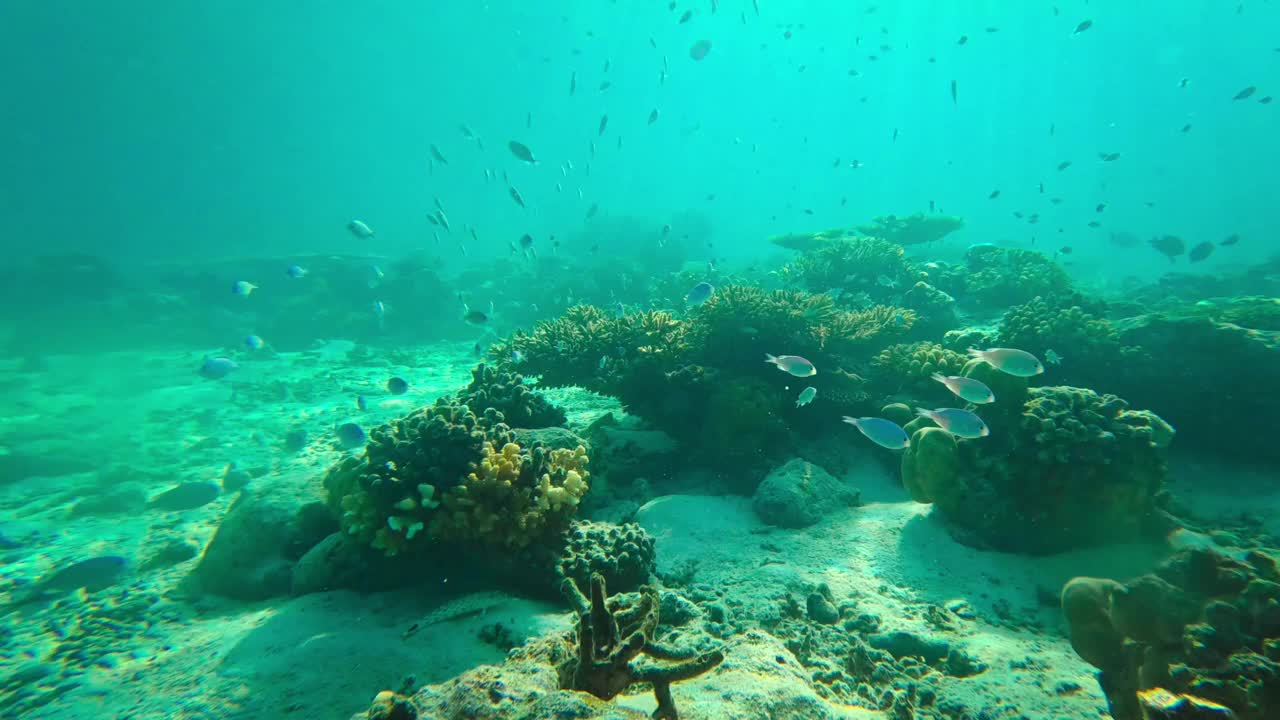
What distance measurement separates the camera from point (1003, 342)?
8477 mm

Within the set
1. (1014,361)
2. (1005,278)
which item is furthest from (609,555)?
(1005,278)

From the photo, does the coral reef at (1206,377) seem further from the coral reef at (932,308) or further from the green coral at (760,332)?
the green coral at (760,332)

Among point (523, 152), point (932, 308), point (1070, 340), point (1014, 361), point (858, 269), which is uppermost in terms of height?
point (523, 152)

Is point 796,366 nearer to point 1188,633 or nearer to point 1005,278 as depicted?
point 1188,633

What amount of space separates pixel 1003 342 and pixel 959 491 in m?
4.63

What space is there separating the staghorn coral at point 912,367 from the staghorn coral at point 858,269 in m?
5.20

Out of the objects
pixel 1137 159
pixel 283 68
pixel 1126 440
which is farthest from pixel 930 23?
pixel 1126 440

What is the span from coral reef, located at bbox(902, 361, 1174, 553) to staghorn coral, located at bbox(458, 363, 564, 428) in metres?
4.80

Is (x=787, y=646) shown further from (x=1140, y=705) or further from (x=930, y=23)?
(x=930, y=23)

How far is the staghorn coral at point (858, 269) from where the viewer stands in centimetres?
1285

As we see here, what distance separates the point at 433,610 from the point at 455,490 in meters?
1.00

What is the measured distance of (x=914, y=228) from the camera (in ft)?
65.5

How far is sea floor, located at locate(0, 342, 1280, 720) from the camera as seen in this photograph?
10.8 ft

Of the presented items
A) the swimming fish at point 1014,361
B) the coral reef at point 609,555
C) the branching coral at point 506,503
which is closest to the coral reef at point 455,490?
the branching coral at point 506,503
